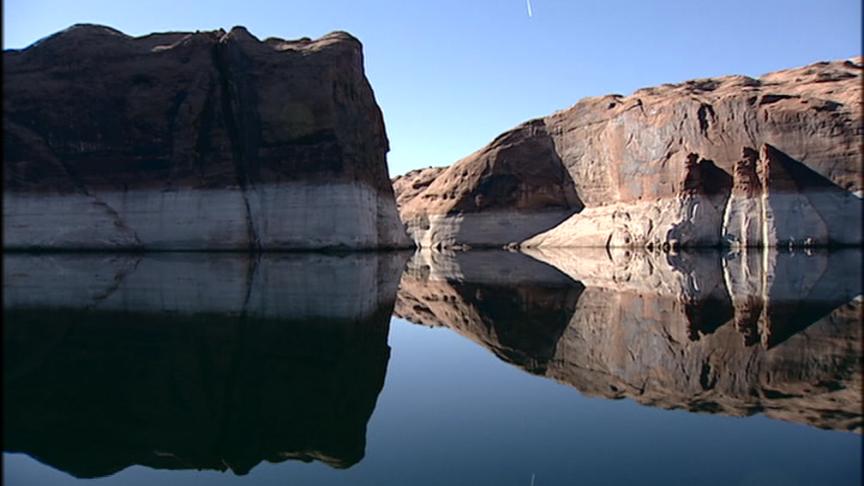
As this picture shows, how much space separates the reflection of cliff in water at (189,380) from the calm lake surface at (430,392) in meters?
0.03

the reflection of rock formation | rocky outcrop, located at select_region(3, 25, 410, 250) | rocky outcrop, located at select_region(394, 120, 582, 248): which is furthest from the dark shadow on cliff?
rocky outcrop, located at select_region(3, 25, 410, 250)

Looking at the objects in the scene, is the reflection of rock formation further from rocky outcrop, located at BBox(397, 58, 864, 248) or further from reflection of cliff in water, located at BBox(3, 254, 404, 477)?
rocky outcrop, located at BBox(397, 58, 864, 248)

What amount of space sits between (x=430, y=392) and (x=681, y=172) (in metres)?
38.9

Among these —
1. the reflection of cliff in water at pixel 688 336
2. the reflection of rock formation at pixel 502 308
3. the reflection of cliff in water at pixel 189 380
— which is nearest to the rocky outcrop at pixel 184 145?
the reflection of rock formation at pixel 502 308

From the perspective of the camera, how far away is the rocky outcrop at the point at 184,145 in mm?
32969

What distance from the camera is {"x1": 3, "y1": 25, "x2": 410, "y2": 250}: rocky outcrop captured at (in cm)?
3297

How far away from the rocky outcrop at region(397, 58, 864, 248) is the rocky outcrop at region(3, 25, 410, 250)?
19.6 m

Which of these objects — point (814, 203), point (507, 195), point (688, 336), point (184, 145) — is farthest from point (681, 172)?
point (688, 336)

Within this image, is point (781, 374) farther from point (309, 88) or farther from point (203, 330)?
point (309, 88)

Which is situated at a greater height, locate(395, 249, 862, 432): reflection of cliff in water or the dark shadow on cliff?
the dark shadow on cliff

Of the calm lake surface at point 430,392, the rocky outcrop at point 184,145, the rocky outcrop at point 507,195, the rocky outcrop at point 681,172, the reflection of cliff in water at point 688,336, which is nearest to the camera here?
the calm lake surface at point 430,392

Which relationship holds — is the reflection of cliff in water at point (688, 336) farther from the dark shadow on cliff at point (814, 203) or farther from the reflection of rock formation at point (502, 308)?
the dark shadow on cliff at point (814, 203)

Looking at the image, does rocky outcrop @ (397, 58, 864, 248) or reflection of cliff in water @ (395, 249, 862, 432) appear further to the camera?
rocky outcrop @ (397, 58, 864, 248)

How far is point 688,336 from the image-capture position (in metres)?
8.47
